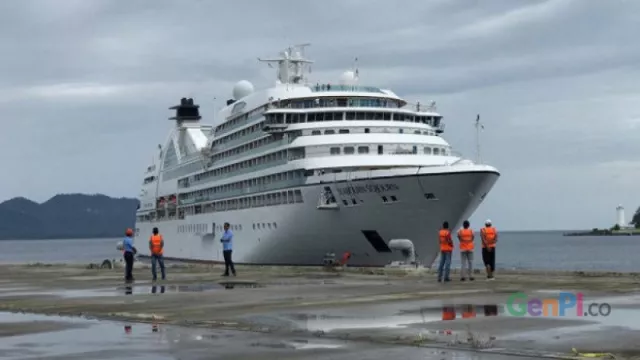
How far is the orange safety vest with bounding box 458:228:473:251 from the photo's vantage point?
2531cm

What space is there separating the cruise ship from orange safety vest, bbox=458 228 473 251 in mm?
17240

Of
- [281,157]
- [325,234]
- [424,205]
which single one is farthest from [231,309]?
[281,157]

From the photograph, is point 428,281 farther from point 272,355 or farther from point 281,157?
point 281,157

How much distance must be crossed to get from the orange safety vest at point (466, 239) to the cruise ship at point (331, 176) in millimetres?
17240

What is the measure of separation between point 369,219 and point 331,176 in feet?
10.1

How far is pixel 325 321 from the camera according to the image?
569 inches

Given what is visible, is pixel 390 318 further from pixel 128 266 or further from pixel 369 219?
pixel 369 219

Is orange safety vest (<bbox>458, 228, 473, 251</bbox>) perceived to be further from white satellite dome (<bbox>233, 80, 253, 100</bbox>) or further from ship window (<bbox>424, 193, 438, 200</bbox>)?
white satellite dome (<bbox>233, 80, 253, 100</bbox>)

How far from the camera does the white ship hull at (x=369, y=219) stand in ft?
142

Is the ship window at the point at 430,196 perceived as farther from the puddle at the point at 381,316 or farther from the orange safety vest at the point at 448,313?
the orange safety vest at the point at 448,313

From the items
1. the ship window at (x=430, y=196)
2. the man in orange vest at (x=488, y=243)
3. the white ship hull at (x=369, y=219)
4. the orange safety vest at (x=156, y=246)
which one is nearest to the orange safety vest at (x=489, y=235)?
the man in orange vest at (x=488, y=243)

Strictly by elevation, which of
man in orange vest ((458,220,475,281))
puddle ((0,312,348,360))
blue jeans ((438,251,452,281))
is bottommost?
puddle ((0,312,348,360))

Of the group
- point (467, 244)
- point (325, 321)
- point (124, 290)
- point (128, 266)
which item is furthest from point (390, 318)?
point (128, 266)

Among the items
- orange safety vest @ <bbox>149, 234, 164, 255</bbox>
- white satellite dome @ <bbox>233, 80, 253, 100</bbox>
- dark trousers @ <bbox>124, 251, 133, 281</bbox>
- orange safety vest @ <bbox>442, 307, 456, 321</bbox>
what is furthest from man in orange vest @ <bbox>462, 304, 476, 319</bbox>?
white satellite dome @ <bbox>233, 80, 253, 100</bbox>
